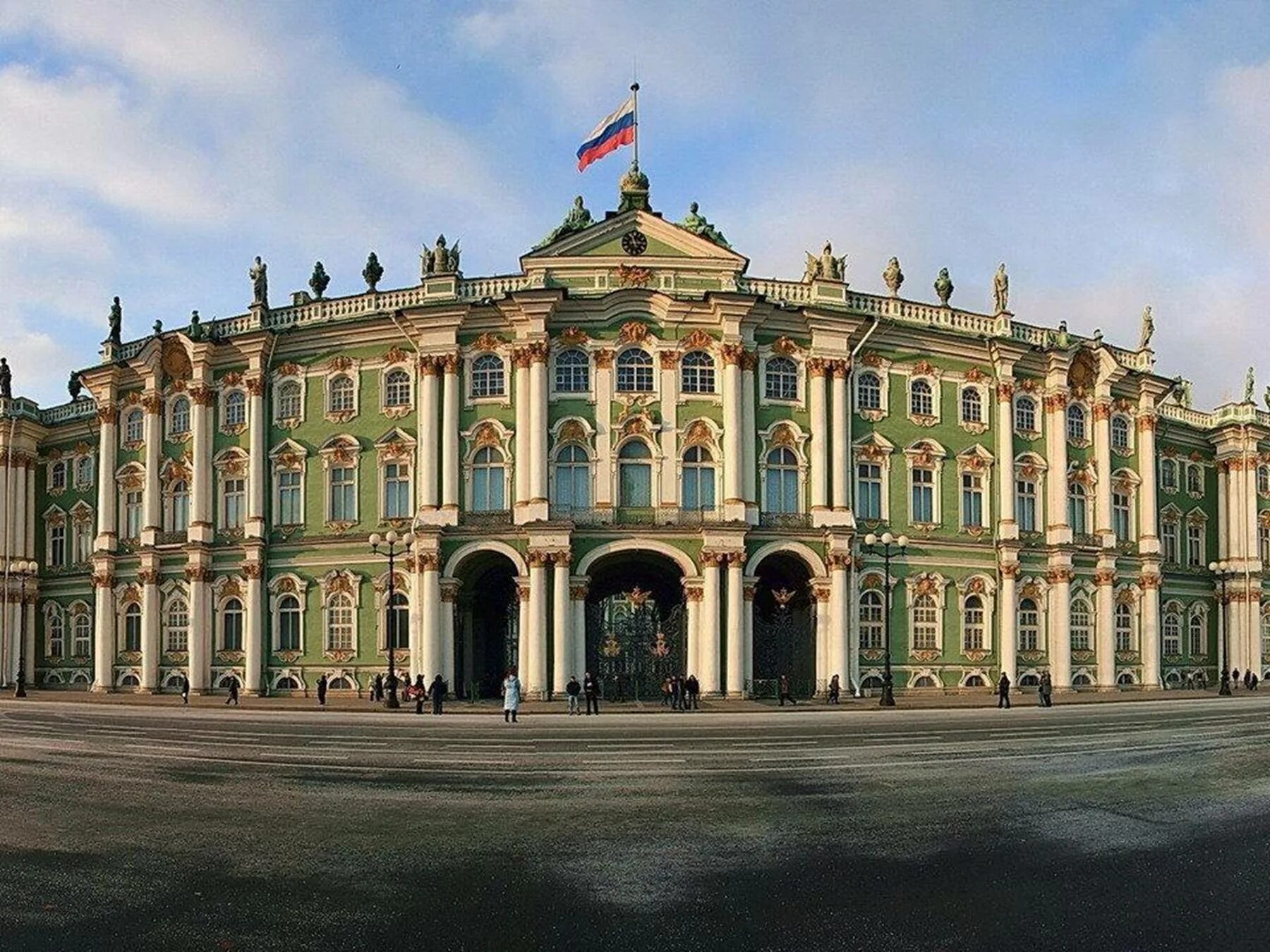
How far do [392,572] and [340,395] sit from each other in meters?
11.8

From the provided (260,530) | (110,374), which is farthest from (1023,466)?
(110,374)

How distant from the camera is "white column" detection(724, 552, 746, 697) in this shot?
148 feet

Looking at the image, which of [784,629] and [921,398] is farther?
[921,398]

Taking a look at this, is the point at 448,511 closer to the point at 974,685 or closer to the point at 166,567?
the point at 166,567

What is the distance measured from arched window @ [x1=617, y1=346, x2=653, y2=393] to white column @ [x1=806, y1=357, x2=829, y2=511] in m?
7.01

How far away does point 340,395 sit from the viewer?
5025 centimetres

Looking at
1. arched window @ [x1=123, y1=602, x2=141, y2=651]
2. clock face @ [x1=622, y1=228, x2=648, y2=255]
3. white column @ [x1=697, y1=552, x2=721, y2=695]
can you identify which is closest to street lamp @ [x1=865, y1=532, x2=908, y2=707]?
white column @ [x1=697, y1=552, x2=721, y2=695]

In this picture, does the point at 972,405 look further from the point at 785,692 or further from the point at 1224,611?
the point at 1224,611

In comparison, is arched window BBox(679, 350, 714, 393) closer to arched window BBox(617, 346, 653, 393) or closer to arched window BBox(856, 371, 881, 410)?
arched window BBox(617, 346, 653, 393)

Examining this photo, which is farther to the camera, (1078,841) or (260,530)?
(260,530)

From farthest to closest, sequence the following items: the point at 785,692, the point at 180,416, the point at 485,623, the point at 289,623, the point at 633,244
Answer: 1. the point at 180,416
2. the point at 485,623
3. the point at 289,623
4. the point at 633,244
5. the point at 785,692

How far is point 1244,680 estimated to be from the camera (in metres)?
61.0

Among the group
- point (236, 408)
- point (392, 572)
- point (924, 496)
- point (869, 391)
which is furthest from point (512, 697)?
point (236, 408)

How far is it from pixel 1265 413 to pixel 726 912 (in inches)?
2624
